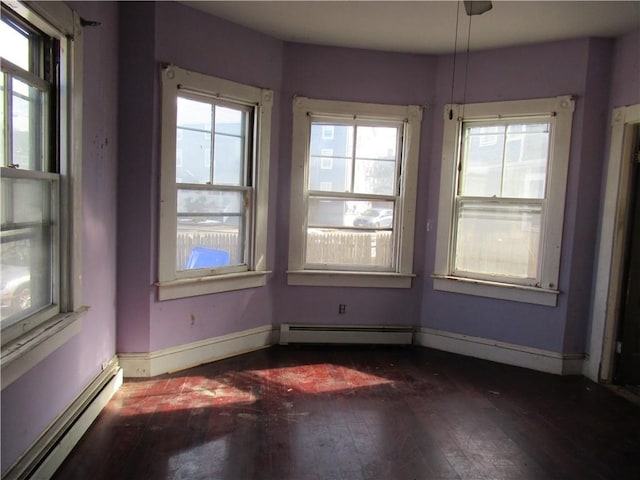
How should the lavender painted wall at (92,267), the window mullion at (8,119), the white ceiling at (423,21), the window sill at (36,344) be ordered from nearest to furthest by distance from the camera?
the window sill at (36,344) < the window mullion at (8,119) < the lavender painted wall at (92,267) < the white ceiling at (423,21)

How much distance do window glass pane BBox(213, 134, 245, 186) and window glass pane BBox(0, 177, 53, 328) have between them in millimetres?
1496

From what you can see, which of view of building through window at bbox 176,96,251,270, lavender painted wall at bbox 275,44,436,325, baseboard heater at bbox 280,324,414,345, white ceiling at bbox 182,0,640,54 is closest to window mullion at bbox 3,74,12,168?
view of building through window at bbox 176,96,251,270

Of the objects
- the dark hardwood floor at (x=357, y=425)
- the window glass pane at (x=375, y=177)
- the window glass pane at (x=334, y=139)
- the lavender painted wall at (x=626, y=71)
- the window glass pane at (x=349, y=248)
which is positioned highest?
the lavender painted wall at (x=626, y=71)

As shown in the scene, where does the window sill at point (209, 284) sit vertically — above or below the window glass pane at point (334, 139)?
below

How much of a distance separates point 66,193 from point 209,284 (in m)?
1.48

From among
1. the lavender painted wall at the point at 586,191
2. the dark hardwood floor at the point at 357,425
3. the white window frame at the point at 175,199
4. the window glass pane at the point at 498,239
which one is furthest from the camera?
the window glass pane at the point at 498,239

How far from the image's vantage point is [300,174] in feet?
13.6

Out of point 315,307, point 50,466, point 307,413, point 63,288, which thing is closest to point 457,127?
point 315,307

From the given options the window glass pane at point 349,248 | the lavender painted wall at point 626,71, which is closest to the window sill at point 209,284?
the window glass pane at point 349,248

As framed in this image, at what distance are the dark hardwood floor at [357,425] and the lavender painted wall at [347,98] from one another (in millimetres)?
557

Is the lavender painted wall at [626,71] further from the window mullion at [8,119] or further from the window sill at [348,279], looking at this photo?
the window mullion at [8,119]

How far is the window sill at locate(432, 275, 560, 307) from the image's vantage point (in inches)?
152

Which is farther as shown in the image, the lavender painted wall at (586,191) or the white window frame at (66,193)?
the lavender painted wall at (586,191)

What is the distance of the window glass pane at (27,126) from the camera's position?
2.04 m
